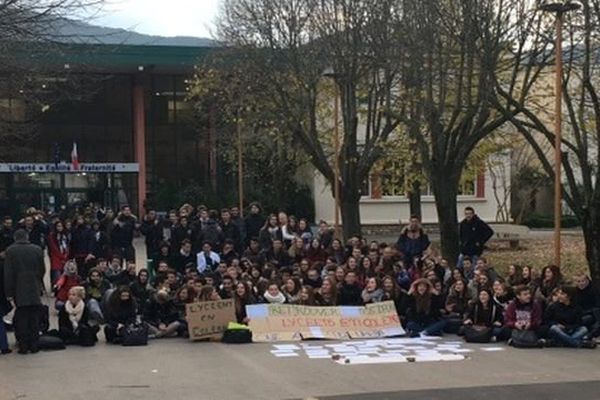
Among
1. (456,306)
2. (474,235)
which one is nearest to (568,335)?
(456,306)

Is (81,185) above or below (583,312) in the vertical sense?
above

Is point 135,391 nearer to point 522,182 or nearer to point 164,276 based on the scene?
point 164,276

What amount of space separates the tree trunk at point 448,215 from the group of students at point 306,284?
113 inches

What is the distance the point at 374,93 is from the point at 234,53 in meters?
5.00

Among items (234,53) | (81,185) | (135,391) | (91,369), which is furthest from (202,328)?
(81,185)

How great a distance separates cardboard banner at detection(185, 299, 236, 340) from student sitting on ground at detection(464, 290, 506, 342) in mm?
3882

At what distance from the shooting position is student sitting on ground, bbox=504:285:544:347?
1303 centimetres

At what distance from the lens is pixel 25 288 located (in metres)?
12.2

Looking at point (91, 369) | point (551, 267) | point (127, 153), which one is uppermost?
point (127, 153)

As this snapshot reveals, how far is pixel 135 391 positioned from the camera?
9719 millimetres

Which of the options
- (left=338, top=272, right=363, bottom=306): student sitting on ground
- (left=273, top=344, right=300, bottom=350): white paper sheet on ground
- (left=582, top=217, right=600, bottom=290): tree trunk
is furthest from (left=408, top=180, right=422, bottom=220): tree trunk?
(left=273, top=344, right=300, bottom=350): white paper sheet on ground

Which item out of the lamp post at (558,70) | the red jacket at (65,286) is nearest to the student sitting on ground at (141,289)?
the red jacket at (65,286)

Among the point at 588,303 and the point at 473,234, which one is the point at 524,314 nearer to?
the point at 588,303

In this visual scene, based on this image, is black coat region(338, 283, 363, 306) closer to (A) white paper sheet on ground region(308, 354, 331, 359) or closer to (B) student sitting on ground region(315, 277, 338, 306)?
(B) student sitting on ground region(315, 277, 338, 306)
